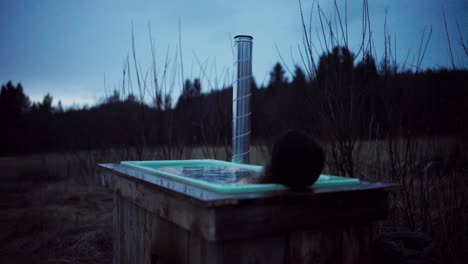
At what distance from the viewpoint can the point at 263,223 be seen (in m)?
1.19

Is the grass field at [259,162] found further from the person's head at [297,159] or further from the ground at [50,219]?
the person's head at [297,159]

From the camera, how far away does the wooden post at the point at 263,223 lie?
3.72 ft

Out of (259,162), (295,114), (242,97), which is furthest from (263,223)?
(295,114)

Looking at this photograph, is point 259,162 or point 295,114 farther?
point 295,114

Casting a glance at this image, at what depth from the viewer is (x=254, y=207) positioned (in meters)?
1.17

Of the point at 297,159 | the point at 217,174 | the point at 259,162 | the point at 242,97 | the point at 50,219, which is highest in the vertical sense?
the point at 242,97

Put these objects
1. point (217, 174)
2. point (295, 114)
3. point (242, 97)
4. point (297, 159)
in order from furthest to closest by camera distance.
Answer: point (295, 114) → point (242, 97) → point (217, 174) → point (297, 159)

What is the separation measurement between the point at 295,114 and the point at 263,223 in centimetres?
450

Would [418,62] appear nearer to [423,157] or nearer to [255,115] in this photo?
[423,157]

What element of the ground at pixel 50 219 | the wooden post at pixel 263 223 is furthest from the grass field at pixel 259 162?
the wooden post at pixel 263 223

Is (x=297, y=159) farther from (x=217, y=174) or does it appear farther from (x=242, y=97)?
(x=242, y=97)

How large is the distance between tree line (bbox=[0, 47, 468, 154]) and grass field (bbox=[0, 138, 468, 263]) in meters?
0.20

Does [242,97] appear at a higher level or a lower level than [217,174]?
higher

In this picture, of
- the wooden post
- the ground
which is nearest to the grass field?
the ground
